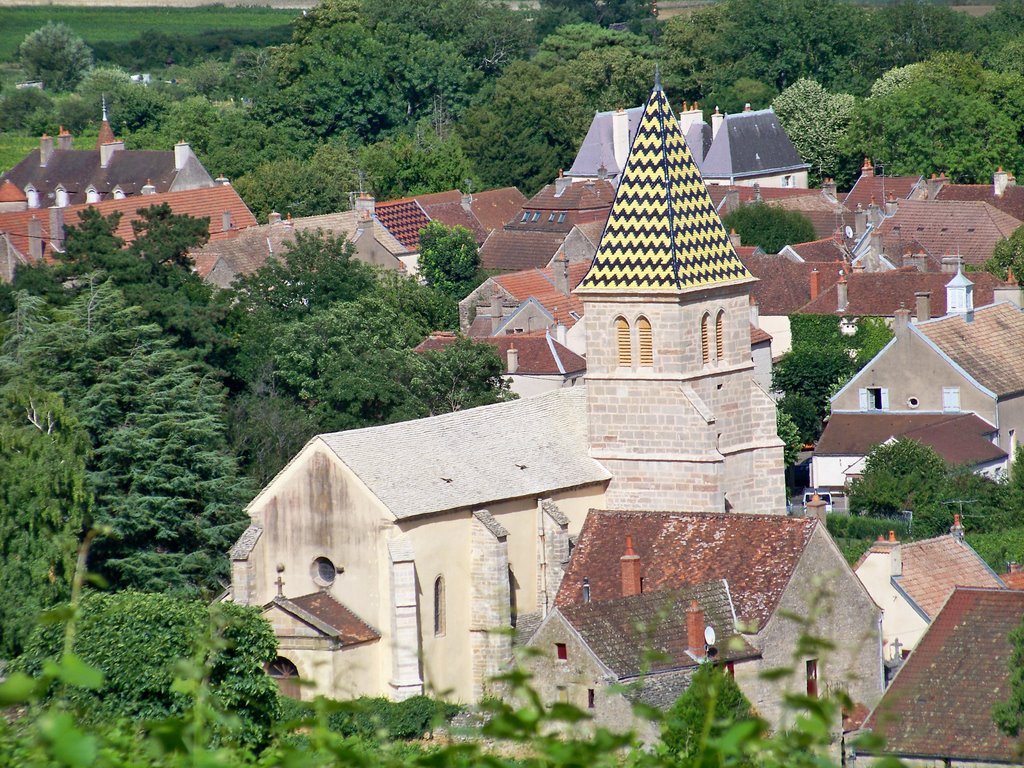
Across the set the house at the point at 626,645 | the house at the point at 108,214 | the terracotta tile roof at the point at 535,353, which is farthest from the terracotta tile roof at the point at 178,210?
the house at the point at 626,645

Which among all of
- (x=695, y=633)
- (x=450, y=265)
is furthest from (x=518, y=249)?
(x=695, y=633)

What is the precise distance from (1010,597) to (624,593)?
6151 mm

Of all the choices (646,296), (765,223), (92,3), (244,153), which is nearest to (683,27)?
(244,153)

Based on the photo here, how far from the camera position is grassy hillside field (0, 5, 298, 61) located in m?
178

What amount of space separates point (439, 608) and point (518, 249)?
1976 inches

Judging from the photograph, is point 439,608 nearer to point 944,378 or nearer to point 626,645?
point 626,645

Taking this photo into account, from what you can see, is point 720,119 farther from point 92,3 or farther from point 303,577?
point 92,3

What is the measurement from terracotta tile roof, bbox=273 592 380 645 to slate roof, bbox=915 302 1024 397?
25.1 metres

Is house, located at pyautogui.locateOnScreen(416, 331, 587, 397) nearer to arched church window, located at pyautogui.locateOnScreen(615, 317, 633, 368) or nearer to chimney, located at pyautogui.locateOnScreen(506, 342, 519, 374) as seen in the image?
chimney, located at pyautogui.locateOnScreen(506, 342, 519, 374)

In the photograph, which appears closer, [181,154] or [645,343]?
[645,343]

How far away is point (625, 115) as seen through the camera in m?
105

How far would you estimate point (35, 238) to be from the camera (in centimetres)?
7512

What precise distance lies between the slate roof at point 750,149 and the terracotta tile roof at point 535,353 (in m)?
44.3

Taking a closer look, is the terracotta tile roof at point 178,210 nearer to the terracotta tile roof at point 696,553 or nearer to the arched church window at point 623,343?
the arched church window at point 623,343
